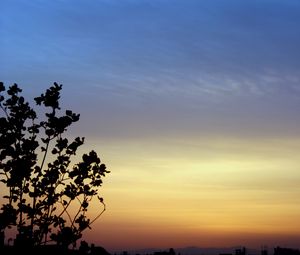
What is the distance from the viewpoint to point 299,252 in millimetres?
143750

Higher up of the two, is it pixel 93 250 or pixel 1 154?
pixel 1 154

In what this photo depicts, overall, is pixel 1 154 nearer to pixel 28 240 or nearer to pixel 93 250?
pixel 28 240

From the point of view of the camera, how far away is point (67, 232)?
51.8ft

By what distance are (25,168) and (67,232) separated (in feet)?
7.74

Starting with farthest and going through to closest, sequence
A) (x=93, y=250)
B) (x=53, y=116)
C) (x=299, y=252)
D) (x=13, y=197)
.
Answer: (x=299, y=252) < (x=93, y=250) < (x=53, y=116) < (x=13, y=197)

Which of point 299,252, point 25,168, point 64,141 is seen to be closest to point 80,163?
point 64,141

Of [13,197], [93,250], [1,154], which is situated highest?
[1,154]

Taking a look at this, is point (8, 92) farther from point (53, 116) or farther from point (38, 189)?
point (38, 189)

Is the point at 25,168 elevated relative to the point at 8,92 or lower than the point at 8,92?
lower

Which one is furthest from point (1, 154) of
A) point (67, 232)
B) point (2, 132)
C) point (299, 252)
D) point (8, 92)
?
point (299, 252)

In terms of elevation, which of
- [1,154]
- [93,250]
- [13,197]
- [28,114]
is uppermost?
[28,114]

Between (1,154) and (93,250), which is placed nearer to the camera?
(1,154)

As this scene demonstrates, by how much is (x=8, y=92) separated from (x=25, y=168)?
2.40m

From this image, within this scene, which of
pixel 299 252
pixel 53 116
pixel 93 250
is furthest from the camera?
pixel 299 252
